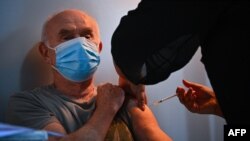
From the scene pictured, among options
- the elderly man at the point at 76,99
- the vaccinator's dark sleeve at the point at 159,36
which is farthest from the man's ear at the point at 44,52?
the vaccinator's dark sleeve at the point at 159,36

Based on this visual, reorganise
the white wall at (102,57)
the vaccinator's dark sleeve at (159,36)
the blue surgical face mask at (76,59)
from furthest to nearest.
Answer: the white wall at (102,57) → the blue surgical face mask at (76,59) → the vaccinator's dark sleeve at (159,36)

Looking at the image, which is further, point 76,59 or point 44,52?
point 44,52

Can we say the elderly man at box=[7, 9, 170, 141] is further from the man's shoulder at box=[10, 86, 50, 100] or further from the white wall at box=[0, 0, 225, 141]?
the white wall at box=[0, 0, 225, 141]

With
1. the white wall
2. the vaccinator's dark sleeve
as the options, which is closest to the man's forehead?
the white wall

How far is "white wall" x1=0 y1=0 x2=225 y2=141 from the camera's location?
1.34 metres

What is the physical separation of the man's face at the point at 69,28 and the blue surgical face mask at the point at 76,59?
0.04m

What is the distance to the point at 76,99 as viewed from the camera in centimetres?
130

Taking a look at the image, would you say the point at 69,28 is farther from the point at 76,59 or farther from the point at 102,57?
the point at 102,57

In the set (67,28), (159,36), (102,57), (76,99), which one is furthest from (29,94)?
(159,36)

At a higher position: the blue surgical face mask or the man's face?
the man's face

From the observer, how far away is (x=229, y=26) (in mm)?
726

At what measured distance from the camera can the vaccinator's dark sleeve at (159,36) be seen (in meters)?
0.72

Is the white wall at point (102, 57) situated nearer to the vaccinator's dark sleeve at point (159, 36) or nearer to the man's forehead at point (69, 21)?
the man's forehead at point (69, 21)

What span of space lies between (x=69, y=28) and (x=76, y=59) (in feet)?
0.53
